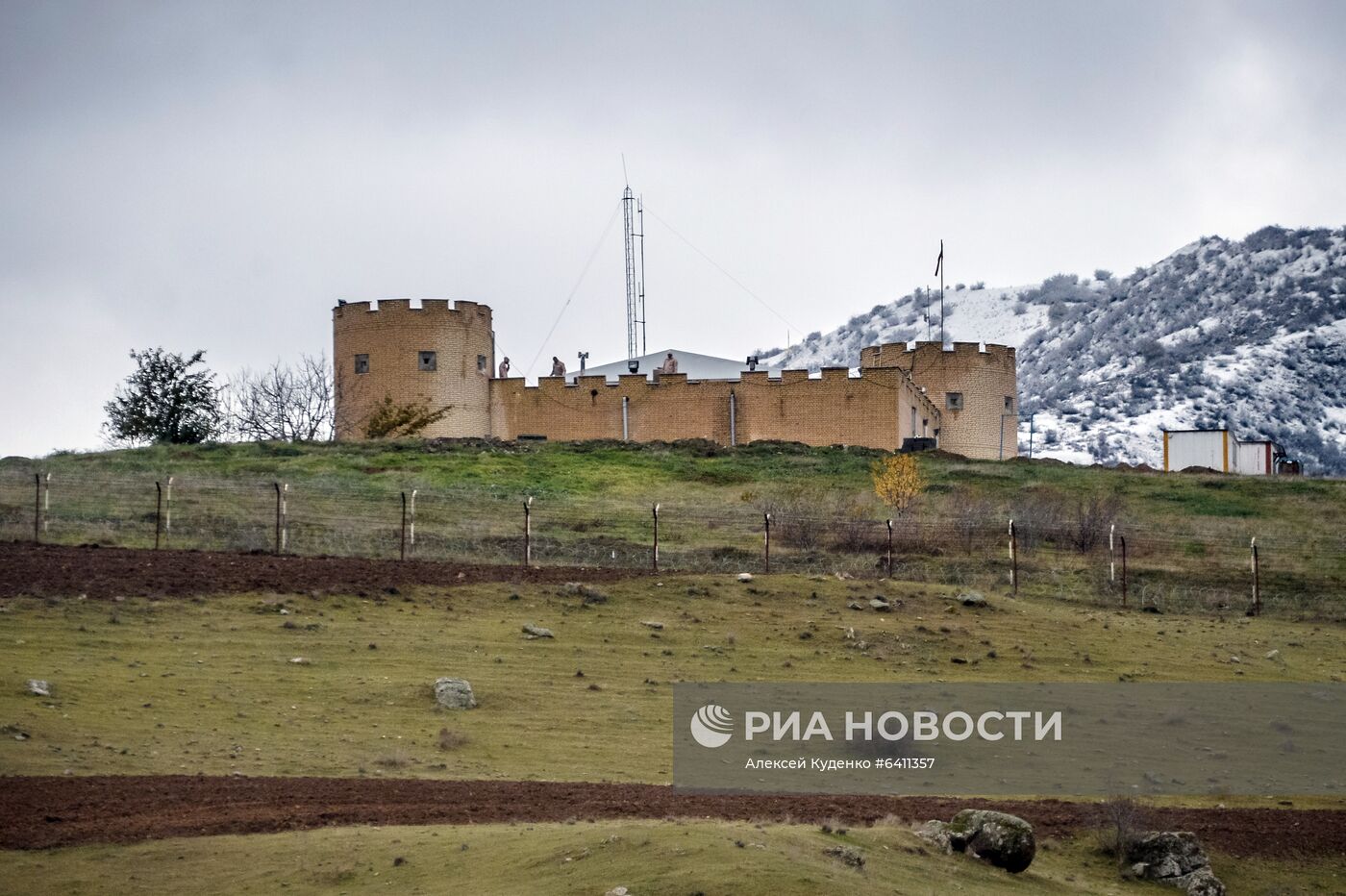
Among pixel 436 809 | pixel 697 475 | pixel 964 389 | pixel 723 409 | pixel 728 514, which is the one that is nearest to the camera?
pixel 436 809

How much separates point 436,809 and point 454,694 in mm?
5727

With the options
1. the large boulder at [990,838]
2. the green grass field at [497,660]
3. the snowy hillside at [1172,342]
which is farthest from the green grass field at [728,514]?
the snowy hillside at [1172,342]

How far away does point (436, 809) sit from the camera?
18.6 meters

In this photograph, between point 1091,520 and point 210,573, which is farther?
point 1091,520

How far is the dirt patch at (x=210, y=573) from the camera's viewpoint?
28594 mm

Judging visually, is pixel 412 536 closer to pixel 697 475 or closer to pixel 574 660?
pixel 574 660

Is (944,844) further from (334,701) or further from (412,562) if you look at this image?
(412,562)

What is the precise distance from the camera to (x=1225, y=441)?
63719 millimetres

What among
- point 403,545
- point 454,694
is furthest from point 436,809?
point 403,545

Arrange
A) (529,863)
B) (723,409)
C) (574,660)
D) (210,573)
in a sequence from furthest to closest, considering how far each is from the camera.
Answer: (723,409) → (210,573) → (574,660) → (529,863)

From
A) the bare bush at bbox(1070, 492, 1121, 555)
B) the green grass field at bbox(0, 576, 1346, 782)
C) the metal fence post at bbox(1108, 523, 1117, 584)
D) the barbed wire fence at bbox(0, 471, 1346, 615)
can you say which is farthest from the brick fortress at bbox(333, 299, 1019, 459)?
the green grass field at bbox(0, 576, 1346, 782)

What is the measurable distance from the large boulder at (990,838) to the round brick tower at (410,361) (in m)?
47.8

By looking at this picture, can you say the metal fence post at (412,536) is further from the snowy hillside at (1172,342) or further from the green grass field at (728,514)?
the snowy hillside at (1172,342)

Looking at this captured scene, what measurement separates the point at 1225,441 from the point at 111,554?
44.4 metres
